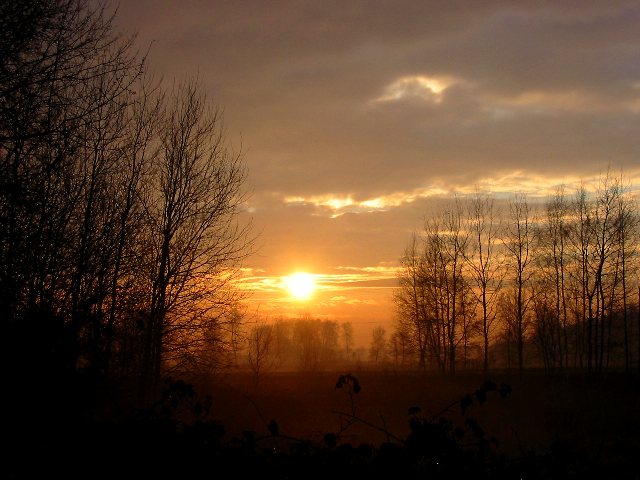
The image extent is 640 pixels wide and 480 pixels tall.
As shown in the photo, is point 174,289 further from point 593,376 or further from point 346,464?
point 593,376

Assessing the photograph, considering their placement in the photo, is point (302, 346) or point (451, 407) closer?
point (451, 407)

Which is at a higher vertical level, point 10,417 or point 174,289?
point 174,289

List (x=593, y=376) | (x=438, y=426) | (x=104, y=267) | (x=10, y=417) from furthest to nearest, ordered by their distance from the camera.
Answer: (x=593, y=376), (x=104, y=267), (x=10, y=417), (x=438, y=426)

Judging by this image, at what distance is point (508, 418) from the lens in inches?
1010

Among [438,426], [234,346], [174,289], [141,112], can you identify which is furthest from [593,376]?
[438,426]

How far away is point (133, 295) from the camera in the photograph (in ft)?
45.4

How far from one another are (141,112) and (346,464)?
13.8 m

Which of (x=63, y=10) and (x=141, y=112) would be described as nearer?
(x=63, y=10)

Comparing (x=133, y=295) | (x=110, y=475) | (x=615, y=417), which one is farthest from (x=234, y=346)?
(x=615, y=417)

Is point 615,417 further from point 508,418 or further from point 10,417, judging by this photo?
point 10,417

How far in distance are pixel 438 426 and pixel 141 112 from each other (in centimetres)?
1392

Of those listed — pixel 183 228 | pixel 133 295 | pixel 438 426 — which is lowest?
pixel 438 426

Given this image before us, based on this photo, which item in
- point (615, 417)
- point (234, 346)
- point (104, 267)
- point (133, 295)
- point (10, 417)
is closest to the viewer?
point (10, 417)

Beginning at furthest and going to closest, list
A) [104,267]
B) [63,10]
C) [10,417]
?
[104,267], [63,10], [10,417]
